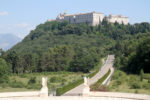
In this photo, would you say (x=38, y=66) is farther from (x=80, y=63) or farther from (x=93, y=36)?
(x=93, y=36)

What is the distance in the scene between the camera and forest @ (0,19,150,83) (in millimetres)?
50416

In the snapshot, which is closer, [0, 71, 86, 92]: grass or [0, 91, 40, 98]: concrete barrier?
[0, 91, 40, 98]: concrete barrier

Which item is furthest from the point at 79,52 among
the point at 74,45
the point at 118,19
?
the point at 118,19

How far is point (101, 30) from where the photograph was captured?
122750 mm

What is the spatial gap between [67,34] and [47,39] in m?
9.84

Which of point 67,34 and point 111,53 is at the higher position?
point 67,34

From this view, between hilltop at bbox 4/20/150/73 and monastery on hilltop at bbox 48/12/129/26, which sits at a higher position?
monastery on hilltop at bbox 48/12/129/26

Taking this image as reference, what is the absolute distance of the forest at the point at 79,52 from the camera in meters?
50.4

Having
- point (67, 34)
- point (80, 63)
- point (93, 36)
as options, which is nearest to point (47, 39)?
point (67, 34)

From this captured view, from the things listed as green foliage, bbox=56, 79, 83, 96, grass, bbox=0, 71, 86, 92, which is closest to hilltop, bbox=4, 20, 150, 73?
grass, bbox=0, 71, 86, 92

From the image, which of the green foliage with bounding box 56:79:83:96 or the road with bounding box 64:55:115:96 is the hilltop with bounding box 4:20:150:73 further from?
the green foliage with bounding box 56:79:83:96

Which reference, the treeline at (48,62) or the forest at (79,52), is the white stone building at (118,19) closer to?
the forest at (79,52)

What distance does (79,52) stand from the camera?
70.6 metres

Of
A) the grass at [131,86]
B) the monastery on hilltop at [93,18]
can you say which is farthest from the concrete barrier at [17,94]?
the monastery on hilltop at [93,18]
